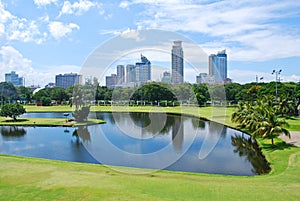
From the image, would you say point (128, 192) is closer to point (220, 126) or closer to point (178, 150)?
point (178, 150)

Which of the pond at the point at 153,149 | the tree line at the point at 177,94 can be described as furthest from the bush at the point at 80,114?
the tree line at the point at 177,94

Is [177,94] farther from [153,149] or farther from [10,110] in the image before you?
[153,149]

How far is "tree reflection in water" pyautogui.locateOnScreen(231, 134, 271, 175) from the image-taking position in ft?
56.4

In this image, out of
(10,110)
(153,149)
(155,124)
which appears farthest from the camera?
(10,110)

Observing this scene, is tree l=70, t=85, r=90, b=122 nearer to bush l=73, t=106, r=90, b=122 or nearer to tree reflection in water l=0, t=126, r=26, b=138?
bush l=73, t=106, r=90, b=122

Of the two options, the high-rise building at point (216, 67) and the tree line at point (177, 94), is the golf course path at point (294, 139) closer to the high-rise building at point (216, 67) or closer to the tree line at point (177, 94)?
the tree line at point (177, 94)

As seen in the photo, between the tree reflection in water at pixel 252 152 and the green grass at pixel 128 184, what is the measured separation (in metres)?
0.99

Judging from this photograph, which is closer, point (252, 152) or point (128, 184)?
point (128, 184)

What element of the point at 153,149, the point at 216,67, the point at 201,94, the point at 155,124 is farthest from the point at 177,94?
the point at 153,149

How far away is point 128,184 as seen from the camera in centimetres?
1234

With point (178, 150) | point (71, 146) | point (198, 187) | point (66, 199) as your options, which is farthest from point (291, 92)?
point (66, 199)

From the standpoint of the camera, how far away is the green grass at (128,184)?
10.8m

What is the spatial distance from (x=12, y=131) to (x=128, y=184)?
26.1 meters

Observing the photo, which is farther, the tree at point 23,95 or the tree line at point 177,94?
the tree at point 23,95
